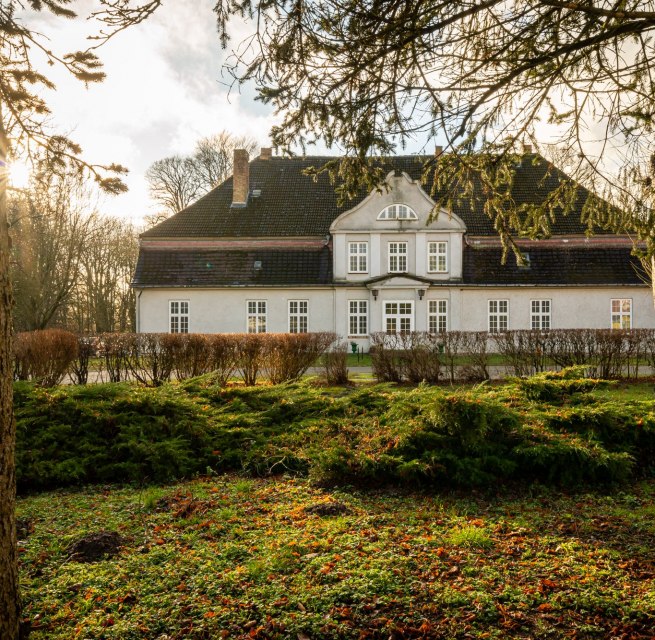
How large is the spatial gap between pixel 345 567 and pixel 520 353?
11.8 m

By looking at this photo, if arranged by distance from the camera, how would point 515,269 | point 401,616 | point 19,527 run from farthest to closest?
point 515,269
point 19,527
point 401,616

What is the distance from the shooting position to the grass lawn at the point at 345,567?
322 centimetres

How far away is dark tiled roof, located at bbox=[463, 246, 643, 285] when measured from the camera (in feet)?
85.5

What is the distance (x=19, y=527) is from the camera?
4.70m

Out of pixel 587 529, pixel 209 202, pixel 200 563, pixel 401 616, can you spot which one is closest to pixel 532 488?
pixel 587 529

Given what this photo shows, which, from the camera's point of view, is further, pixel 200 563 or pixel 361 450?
pixel 361 450

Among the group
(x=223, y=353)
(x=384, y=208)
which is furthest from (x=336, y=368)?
(x=384, y=208)

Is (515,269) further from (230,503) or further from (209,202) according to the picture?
(230,503)

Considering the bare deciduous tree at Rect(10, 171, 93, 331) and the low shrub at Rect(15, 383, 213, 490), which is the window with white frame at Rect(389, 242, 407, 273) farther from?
the low shrub at Rect(15, 383, 213, 490)

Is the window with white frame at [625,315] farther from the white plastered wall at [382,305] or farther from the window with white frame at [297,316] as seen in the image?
the window with white frame at [297,316]

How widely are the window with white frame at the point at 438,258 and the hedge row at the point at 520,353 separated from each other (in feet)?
40.6

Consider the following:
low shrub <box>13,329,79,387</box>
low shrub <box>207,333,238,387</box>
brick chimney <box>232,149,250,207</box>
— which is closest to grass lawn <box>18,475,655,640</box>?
low shrub <box>207,333,238,387</box>

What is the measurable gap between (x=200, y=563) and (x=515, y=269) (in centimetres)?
2503

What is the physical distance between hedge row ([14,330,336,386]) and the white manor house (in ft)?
41.9
